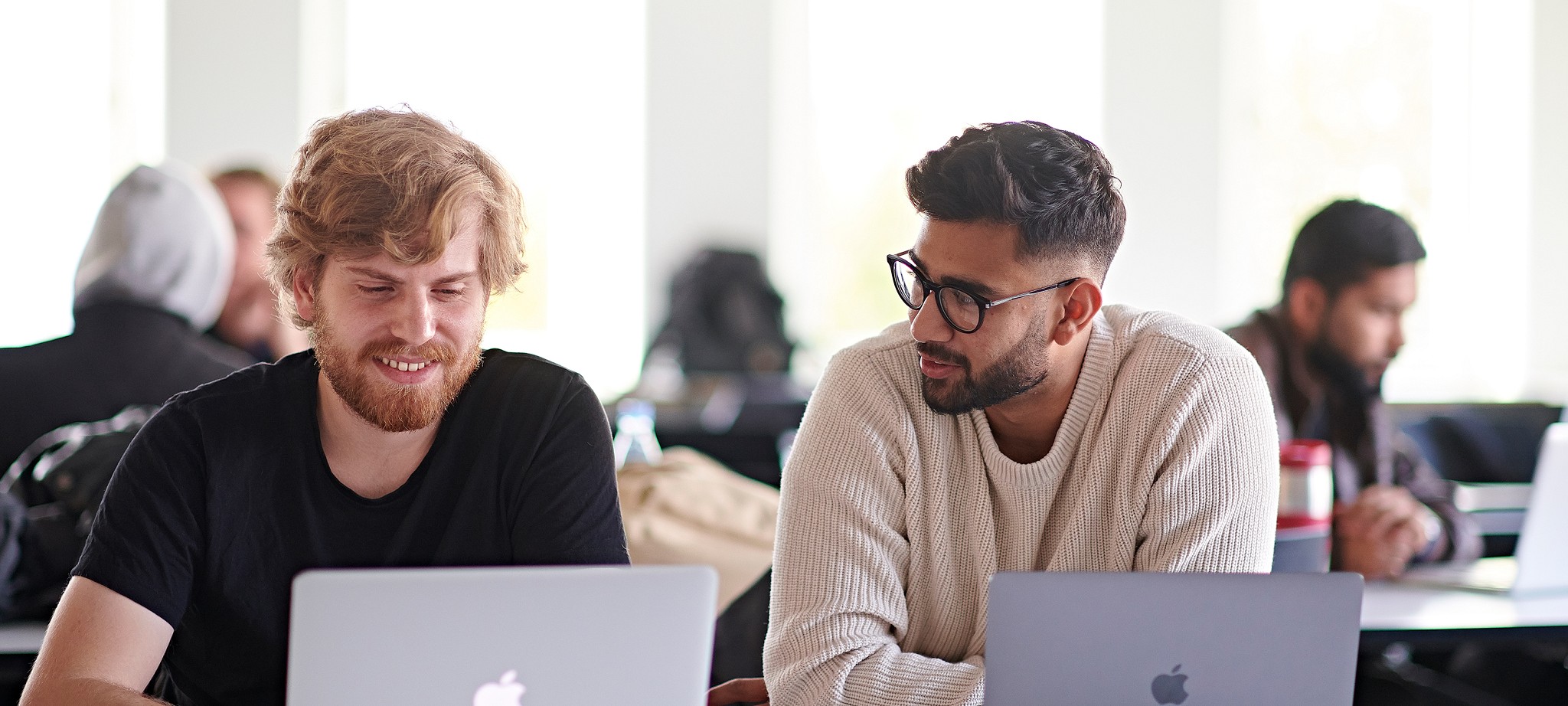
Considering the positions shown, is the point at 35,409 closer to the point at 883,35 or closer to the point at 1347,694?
the point at 1347,694

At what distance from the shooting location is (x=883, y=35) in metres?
6.68

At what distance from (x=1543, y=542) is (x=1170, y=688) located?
1366 millimetres

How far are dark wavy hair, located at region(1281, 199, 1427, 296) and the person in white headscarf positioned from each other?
87.5 inches

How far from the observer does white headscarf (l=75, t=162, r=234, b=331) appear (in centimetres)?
257

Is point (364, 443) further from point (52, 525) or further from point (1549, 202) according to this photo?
point (1549, 202)

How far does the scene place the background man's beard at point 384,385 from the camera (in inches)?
58.7

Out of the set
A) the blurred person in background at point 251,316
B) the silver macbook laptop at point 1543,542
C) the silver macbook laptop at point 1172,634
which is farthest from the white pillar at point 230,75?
the silver macbook laptop at point 1172,634

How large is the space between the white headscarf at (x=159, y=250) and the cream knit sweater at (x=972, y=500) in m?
1.59

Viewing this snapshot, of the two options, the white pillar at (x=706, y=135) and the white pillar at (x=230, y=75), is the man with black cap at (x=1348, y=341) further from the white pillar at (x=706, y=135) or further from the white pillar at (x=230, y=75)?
the white pillar at (x=230, y=75)

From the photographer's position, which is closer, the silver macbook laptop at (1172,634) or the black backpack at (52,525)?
the silver macbook laptop at (1172,634)

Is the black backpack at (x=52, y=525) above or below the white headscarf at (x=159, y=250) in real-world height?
below

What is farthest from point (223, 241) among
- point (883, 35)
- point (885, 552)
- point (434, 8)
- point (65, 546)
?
point (883, 35)

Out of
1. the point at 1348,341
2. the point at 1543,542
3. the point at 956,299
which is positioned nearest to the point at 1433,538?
the point at 1543,542

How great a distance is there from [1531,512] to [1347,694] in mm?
1181
